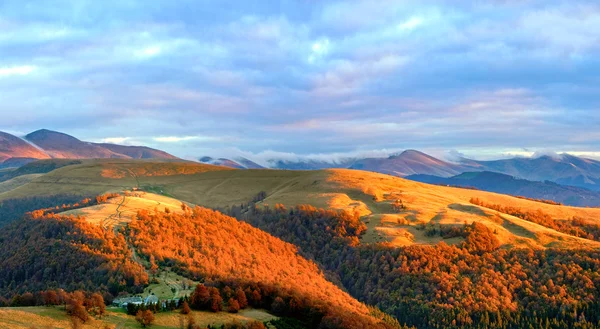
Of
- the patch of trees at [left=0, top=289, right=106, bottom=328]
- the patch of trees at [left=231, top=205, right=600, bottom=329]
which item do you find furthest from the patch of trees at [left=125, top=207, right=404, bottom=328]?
the patch of trees at [left=0, top=289, right=106, bottom=328]

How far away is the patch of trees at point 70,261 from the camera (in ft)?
438

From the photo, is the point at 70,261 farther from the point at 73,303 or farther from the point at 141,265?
the point at 73,303

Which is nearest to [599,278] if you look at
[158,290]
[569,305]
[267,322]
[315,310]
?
[569,305]

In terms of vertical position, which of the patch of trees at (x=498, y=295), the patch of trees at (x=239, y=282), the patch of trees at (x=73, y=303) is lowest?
the patch of trees at (x=498, y=295)

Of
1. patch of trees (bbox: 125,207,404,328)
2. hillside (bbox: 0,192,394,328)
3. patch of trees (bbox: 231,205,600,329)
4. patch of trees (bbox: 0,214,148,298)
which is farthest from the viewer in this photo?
patch of trees (bbox: 231,205,600,329)

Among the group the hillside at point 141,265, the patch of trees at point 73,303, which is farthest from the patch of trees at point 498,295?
the patch of trees at point 73,303

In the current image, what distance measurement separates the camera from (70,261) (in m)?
152

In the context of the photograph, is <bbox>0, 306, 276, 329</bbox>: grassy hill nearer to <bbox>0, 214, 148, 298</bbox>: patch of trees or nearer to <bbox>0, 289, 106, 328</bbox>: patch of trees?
<bbox>0, 289, 106, 328</bbox>: patch of trees

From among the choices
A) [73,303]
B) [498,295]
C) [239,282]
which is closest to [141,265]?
[239,282]

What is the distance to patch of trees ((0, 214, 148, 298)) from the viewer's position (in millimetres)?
133562

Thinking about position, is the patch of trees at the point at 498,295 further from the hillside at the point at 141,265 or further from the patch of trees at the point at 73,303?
the patch of trees at the point at 73,303

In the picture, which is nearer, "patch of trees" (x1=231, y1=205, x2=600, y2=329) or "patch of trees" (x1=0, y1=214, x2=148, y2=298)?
"patch of trees" (x1=0, y1=214, x2=148, y2=298)

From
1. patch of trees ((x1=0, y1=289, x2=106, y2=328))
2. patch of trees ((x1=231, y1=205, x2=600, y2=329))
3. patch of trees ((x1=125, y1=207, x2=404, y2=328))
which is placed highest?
patch of trees ((x1=0, y1=289, x2=106, y2=328))

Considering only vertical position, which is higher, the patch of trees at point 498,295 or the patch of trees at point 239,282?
the patch of trees at point 239,282
